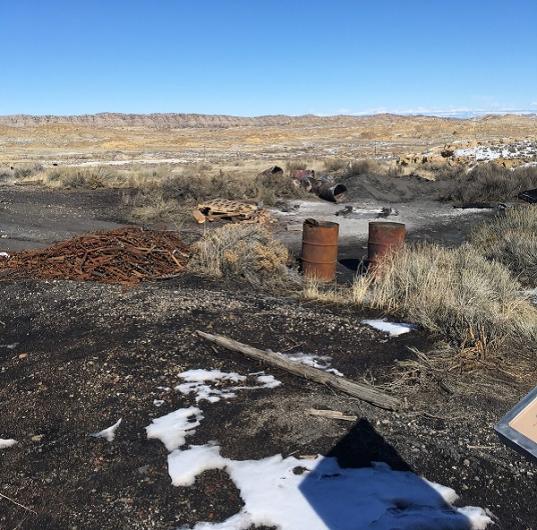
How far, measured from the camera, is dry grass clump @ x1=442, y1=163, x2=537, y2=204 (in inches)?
802

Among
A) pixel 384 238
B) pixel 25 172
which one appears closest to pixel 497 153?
pixel 25 172

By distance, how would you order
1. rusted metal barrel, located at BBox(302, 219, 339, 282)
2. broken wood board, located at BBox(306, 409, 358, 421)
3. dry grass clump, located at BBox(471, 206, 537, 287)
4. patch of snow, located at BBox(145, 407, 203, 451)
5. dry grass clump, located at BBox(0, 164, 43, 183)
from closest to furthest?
patch of snow, located at BBox(145, 407, 203, 451), broken wood board, located at BBox(306, 409, 358, 421), rusted metal barrel, located at BBox(302, 219, 339, 282), dry grass clump, located at BBox(471, 206, 537, 287), dry grass clump, located at BBox(0, 164, 43, 183)

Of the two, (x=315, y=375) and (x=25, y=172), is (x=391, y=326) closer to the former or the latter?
(x=315, y=375)

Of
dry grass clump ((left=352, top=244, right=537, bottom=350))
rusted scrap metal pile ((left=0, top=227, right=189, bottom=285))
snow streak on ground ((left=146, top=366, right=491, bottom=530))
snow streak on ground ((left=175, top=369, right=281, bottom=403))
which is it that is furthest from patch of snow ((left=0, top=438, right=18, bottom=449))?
rusted scrap metal pile ((left=0, top=227, right=189, bottom=285))

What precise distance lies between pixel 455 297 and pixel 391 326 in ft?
2.91

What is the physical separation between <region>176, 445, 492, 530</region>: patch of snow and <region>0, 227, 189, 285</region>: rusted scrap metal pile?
5.25 metres

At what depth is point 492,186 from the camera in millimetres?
20859

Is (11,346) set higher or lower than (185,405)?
lower

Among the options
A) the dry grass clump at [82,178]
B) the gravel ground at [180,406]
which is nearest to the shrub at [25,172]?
the dry grass clump at [82,178]

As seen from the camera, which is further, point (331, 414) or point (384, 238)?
point (384, 238)

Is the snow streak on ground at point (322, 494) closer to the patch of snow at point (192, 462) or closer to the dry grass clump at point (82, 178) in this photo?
the patch of snow at point (192, 462)

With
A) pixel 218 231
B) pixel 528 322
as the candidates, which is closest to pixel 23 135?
pixel 218 231

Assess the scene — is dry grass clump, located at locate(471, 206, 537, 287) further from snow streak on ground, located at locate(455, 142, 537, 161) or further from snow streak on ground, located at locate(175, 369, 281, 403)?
snow streak on ground, located at locate(455, 142, 537, 161)

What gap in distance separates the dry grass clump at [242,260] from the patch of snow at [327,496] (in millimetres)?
5320
